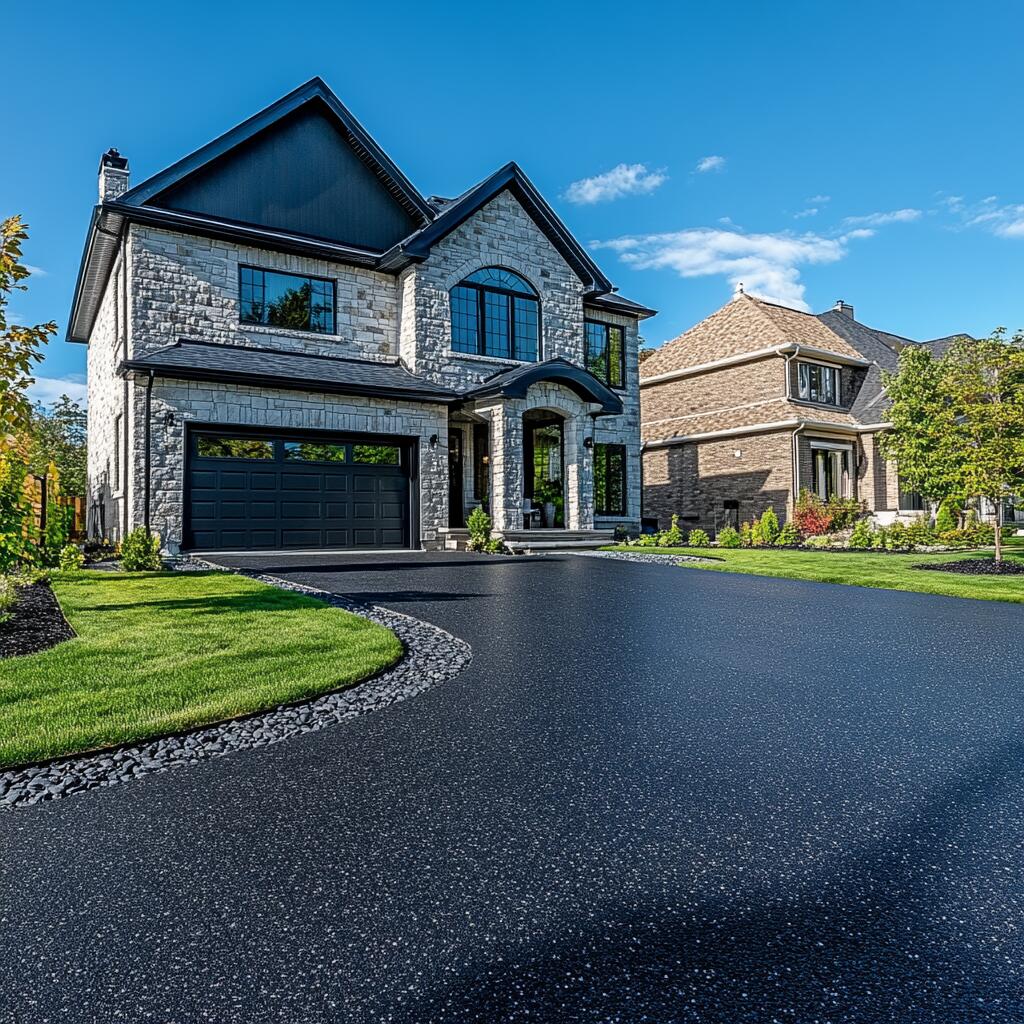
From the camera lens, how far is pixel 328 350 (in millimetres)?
16000

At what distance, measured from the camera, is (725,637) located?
6.14m

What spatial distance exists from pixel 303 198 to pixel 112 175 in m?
3.96

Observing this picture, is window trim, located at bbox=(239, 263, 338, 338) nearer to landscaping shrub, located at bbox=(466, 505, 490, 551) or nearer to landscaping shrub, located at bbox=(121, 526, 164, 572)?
landscaping shrub, located at bbox=(466, 505, 490, 551)

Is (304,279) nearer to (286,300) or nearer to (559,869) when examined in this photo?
(286,300)

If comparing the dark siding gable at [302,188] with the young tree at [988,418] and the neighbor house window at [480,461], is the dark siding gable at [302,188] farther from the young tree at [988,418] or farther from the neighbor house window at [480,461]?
the young tree at [988,418]

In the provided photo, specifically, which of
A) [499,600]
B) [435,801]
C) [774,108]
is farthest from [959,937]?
[774,108]

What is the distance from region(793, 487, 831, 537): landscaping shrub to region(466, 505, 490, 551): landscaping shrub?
10.1m

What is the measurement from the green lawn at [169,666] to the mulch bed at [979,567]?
1039cm

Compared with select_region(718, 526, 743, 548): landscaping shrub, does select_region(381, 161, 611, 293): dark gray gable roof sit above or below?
above

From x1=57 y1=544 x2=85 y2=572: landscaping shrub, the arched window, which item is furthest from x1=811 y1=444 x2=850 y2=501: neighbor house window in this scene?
x1=57 y1=544 x2=85 y2=572: landscaping shrub

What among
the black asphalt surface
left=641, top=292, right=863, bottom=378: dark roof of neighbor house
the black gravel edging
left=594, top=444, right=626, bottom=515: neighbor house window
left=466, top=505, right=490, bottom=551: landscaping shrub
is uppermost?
left=641, top=292, right=863, bottom=378: dark roof of neighbor house

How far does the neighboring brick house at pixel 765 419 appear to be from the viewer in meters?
22.2

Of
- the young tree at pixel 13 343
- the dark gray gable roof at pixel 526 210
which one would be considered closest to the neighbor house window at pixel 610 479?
the dark gray gable roof at pixel 526 210

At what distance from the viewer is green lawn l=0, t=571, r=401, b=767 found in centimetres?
362
